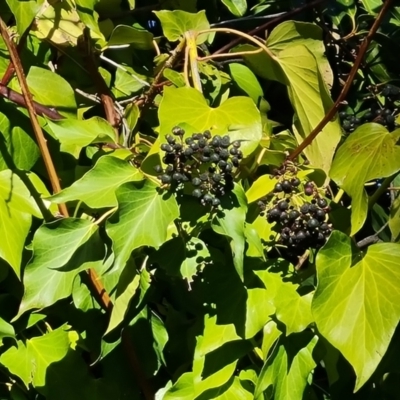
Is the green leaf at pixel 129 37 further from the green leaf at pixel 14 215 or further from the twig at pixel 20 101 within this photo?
the green leaf at pixel 14 215

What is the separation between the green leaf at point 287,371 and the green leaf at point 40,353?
319 millimetres

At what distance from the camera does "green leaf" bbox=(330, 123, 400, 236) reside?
0.94 meters

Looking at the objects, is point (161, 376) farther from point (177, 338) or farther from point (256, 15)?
point (256, 15)

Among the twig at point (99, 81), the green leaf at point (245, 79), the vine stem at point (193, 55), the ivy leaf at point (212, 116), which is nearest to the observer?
the ivy leaf at point (212, 116)

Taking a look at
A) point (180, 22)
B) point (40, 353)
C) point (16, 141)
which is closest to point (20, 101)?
point (16, 141)

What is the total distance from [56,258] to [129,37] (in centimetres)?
→ 43

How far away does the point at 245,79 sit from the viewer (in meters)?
1.33

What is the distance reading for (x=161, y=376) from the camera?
1303 mm

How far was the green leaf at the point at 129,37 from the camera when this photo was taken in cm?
119

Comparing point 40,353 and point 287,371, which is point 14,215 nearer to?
point 40,353

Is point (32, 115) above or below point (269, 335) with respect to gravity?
above

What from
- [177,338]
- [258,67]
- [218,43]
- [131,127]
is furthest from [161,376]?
[218,43]

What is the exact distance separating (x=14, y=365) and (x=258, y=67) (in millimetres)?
621

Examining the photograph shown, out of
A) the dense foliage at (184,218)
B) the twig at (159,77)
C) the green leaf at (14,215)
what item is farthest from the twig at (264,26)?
the green leaf at (14,215)
